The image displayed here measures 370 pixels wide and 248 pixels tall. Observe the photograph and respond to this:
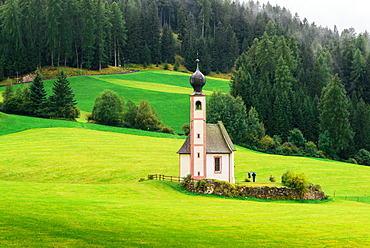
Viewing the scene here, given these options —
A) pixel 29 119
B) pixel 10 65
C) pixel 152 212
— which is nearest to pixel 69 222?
pixel 152 212

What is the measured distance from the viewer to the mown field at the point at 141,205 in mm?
23141

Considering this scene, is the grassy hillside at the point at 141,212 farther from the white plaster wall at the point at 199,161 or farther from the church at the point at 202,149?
the church at the point at 202,149

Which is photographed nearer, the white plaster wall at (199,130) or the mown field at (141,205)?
the mown field at (141,205)

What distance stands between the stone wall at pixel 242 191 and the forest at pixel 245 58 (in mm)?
42789

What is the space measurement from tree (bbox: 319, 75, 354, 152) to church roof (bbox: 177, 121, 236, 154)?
165 feet

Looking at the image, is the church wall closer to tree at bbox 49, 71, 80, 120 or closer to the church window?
the church window

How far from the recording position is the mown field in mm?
23141

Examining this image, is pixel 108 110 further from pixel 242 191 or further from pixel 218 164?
pixel 242 191

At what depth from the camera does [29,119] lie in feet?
260

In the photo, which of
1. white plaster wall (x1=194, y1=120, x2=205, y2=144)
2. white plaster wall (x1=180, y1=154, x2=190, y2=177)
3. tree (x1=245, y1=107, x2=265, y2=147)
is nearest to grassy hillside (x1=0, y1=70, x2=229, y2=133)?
tree (x1=245, y1=107, x2=265, y2=147)

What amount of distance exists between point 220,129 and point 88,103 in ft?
208

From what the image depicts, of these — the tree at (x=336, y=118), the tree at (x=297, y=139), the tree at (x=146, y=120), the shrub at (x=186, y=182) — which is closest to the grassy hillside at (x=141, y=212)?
the shrub at (x=186, y=182)

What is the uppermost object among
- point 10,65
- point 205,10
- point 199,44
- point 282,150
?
point 205,10

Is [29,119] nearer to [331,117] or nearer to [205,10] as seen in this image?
[331,117]
